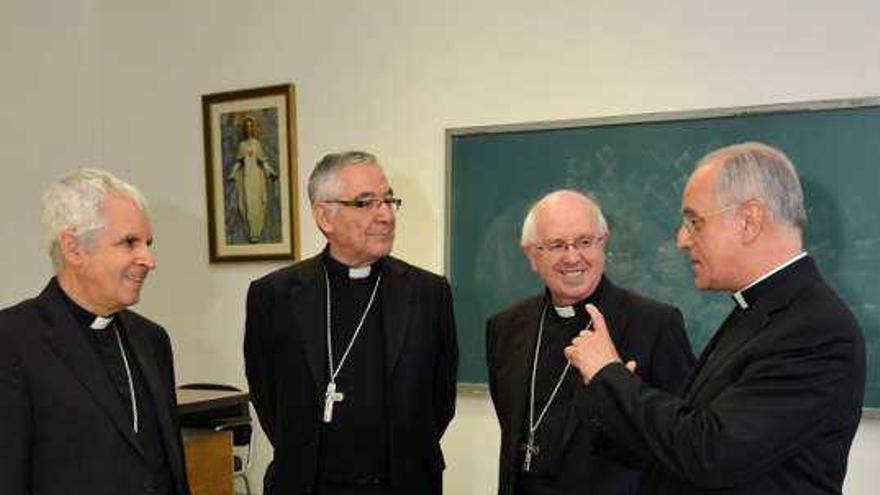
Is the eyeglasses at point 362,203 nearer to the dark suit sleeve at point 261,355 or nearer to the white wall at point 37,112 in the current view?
the dark suit sleeve at point 261,355

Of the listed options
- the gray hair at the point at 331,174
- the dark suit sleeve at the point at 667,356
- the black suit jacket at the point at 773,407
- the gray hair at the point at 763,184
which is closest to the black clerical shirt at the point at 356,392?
the gray hair at the point at 331,174

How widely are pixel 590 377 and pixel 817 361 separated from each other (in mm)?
440

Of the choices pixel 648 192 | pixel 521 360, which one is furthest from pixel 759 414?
pixel 648 192

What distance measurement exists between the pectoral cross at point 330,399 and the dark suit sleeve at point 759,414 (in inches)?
46.8

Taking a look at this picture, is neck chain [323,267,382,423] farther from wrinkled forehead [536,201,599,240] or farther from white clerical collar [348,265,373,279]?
wrinkled forehead [536,201,599,240]

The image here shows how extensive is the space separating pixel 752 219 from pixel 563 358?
94 cm

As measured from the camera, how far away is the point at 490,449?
145 inches

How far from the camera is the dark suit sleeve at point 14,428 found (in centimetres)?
177

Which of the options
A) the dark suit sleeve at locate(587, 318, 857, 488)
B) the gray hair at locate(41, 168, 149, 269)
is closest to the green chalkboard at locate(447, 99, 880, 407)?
the dark suit sleeve at locate(587, 318, 857, 488)

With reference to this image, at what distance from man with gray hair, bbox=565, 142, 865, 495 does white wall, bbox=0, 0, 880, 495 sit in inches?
62.7

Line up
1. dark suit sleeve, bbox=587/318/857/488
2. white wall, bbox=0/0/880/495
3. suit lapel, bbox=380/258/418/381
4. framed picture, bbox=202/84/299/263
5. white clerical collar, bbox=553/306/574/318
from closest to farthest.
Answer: dark suit sleeve, bbox=587/318/857/488, white clerical collar, bbox=553/306/574/318, suit lapel, bbox=380/258/418/381, white wall, bbox=0/0/880/495, framed picture, bbox=202/84/299/263

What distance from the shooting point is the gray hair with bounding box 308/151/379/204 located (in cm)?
268

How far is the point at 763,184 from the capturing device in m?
1.69

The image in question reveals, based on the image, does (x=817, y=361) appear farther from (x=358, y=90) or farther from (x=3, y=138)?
(x=3, y=138)
